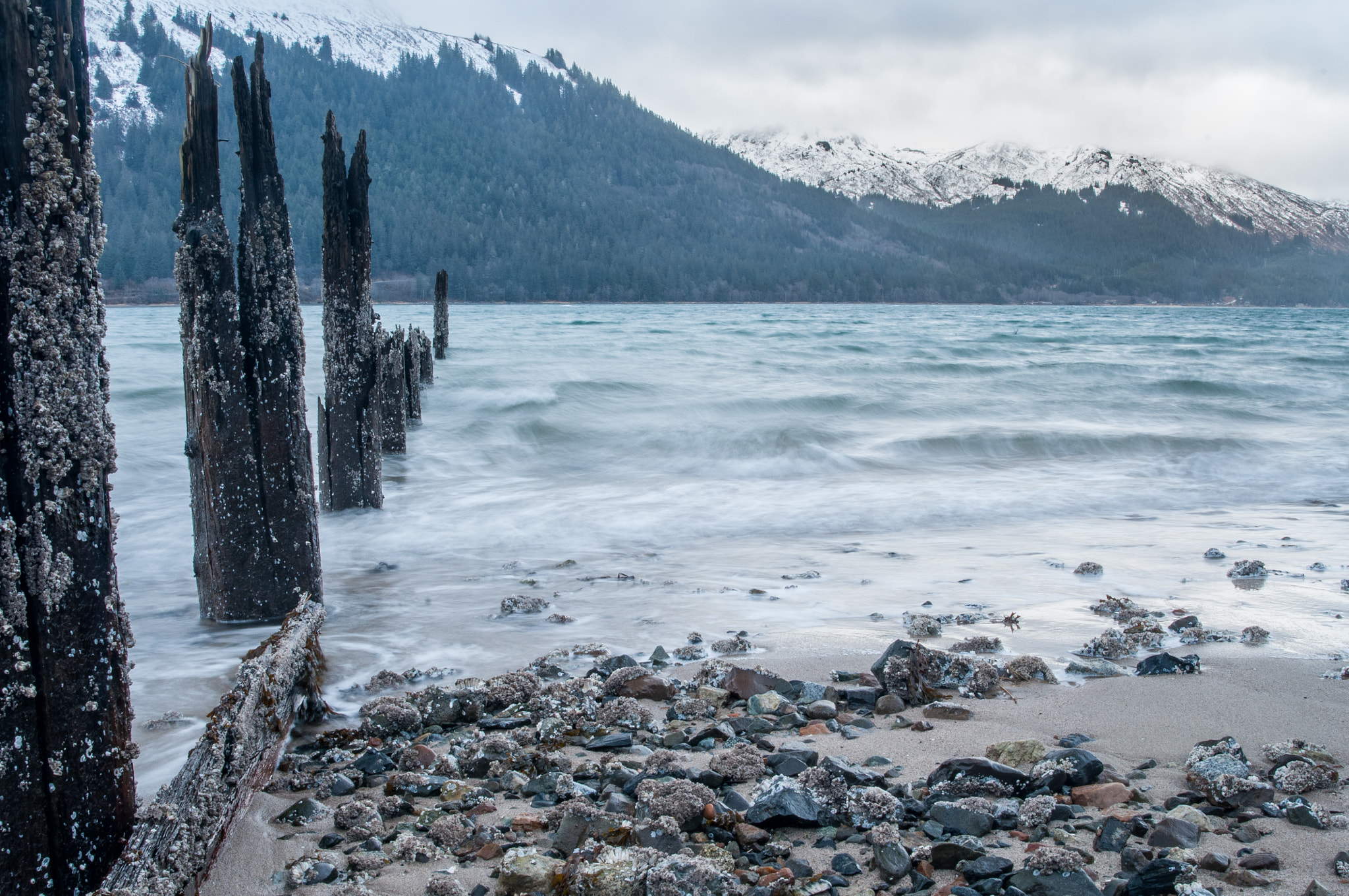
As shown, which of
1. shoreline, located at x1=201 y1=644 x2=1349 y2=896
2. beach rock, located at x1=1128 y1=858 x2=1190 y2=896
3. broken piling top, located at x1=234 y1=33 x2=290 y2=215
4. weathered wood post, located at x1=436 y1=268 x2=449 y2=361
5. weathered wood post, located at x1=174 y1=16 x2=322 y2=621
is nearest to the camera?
beach rock, located at x1=1128 y1=858 x2=1190 y2=896

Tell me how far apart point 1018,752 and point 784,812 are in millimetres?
952

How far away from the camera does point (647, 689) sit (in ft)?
11.8

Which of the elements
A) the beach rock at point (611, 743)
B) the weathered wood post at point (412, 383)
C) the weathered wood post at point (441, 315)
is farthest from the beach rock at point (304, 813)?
the weathered wood post at point (441, 315)

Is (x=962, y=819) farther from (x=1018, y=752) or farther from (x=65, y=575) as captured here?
(x=65, y=575)

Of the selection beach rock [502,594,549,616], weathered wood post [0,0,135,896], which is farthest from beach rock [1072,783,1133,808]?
beach rock [502,594,549,616]

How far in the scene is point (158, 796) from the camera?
81.0 inches

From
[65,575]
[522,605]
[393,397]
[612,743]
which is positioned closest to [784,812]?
[612,743]

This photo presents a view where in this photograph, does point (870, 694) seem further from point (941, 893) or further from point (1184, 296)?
point (1184, 296)

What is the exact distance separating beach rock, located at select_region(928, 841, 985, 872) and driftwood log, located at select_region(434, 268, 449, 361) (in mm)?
22731

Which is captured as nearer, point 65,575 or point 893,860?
point 65,575

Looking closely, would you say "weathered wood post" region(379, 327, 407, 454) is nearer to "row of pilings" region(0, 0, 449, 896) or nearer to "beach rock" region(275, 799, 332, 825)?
"row of pilings" region(0, 0, 449, 896)

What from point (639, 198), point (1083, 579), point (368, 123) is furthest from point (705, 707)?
point (368, 123)

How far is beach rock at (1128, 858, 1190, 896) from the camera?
200cm

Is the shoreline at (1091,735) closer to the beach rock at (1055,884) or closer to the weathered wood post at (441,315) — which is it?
the beach rock at (1055,884)
